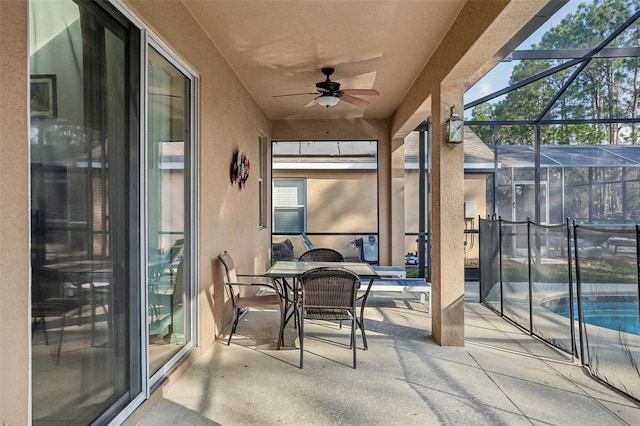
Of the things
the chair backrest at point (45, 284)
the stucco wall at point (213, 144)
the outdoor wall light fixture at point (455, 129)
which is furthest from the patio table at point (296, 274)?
the chair backrest at point (45, 284)

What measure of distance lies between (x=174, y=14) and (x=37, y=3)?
1435 millimetres

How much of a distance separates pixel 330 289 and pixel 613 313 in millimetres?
2114

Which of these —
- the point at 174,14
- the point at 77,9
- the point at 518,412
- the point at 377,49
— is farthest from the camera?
the point at 377,49

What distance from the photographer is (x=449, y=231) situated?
4.18 m

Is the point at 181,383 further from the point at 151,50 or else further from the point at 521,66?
the point at 521,66

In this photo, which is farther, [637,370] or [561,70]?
[561,70]

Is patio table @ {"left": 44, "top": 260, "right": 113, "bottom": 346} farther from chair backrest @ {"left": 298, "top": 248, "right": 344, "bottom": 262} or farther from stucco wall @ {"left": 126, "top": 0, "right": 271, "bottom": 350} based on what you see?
chair backrest @ {"left": 298, "top": 248, "right": 344, "bottom": 262}

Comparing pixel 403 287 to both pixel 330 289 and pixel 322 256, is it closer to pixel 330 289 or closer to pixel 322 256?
pixel 322 256

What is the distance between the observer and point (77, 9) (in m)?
2.05

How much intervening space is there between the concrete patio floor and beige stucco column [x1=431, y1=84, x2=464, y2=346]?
0.24 meters

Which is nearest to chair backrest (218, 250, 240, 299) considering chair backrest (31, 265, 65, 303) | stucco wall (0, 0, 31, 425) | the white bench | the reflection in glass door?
the reflection in glass door

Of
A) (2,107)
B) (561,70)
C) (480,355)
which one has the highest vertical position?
(561,70)

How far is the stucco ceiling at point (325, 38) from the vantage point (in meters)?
3.36

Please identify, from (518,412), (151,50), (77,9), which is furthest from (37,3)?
(518,412)
